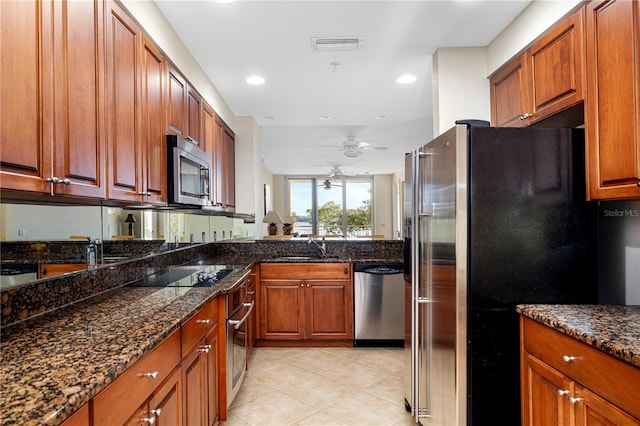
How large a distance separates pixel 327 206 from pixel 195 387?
9570mm

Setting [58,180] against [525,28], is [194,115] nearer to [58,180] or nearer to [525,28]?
[58,180]

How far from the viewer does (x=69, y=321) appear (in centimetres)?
139

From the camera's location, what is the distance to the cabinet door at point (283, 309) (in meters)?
3.60

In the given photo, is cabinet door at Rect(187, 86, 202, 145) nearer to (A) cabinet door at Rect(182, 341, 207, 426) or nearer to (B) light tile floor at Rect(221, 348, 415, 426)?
(A) cabinet door at Rect(182, 341, 207, 426)

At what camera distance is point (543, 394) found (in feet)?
4.98

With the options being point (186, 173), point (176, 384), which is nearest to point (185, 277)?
point (186, 173)

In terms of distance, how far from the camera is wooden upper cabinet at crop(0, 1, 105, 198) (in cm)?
108

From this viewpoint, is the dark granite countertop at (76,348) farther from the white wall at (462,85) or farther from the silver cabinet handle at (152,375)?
the white wall at (462,85)

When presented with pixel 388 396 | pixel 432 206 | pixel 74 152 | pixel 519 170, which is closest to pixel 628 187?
pixel 519 170

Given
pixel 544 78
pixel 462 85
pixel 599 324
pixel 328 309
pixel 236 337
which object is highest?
pixel 462 85

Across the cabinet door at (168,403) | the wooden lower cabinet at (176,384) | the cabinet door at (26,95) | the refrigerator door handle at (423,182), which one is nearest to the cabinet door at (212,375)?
the wooden lower cabinet at (176,384)

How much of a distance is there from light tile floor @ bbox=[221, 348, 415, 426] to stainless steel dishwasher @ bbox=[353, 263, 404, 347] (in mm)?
125

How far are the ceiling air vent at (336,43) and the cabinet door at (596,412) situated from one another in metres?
2.34

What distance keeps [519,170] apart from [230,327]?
5.98 feet
